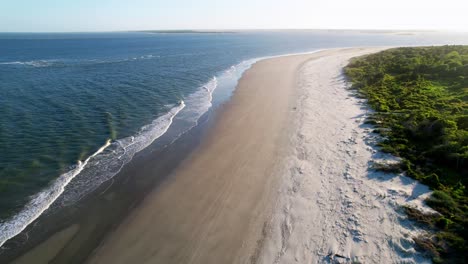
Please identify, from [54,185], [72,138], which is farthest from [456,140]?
[72,138]

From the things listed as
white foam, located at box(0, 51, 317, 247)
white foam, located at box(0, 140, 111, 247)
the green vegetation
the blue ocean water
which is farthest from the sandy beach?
the blue ocean water

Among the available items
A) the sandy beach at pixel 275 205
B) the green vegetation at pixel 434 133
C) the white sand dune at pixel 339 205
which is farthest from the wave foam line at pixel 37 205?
the green vegetation at pixel 434 133

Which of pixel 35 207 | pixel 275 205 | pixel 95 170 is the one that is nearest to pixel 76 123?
pixel 95 170

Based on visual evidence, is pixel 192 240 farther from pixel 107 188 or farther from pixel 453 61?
pixel 453 61

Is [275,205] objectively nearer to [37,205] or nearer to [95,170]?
[95,170]

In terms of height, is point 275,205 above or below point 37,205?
above

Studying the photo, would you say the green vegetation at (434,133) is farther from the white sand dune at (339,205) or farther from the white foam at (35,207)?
the white foam at (35,207)

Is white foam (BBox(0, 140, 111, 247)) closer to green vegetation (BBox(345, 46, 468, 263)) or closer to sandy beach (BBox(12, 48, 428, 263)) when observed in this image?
sandy beach (BBox(12, 48, 428, 263))
